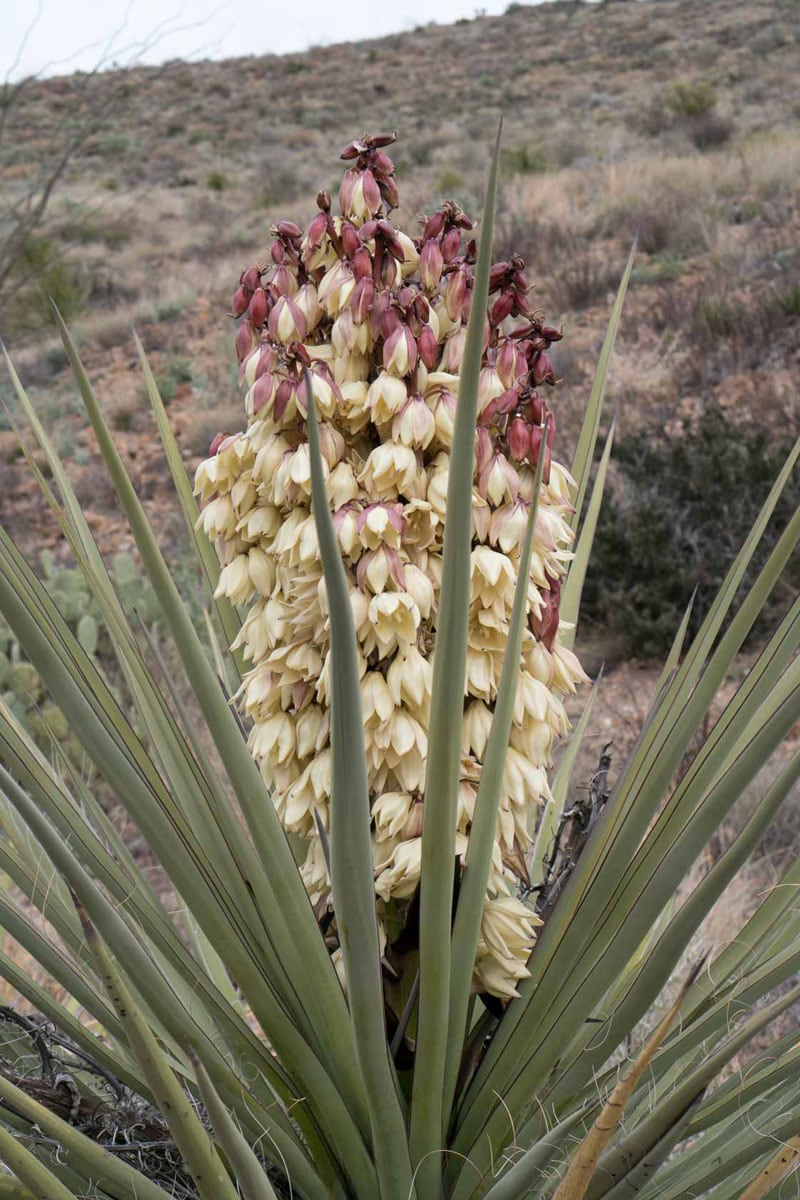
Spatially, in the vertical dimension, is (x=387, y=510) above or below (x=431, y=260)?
below

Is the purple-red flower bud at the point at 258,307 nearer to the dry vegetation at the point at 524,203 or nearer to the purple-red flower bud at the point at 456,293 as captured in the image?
the purple-red flower bud at the point at 456,293

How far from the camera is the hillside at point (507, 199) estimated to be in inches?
254

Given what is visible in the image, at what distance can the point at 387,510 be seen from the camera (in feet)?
3.28

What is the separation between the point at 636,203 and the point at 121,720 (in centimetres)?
958

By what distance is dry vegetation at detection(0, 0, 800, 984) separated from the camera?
644cm

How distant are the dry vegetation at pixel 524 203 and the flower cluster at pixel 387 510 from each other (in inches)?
23.8

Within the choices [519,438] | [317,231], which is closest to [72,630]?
[317,231]

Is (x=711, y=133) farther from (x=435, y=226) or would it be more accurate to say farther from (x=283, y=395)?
(x=283, y=395)

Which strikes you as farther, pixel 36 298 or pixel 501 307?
pixel 36 298

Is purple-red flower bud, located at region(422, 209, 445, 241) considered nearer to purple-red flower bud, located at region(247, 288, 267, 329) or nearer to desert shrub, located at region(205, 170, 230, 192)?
purple-red flower bud, located at region(247, 288, 267, 329)

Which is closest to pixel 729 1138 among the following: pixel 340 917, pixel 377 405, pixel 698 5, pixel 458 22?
pixel 340 917

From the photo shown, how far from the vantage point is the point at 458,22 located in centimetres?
3259

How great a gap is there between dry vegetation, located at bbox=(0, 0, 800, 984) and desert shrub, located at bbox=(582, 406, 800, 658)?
1.06ft

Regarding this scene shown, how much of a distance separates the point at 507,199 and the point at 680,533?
729 cm
